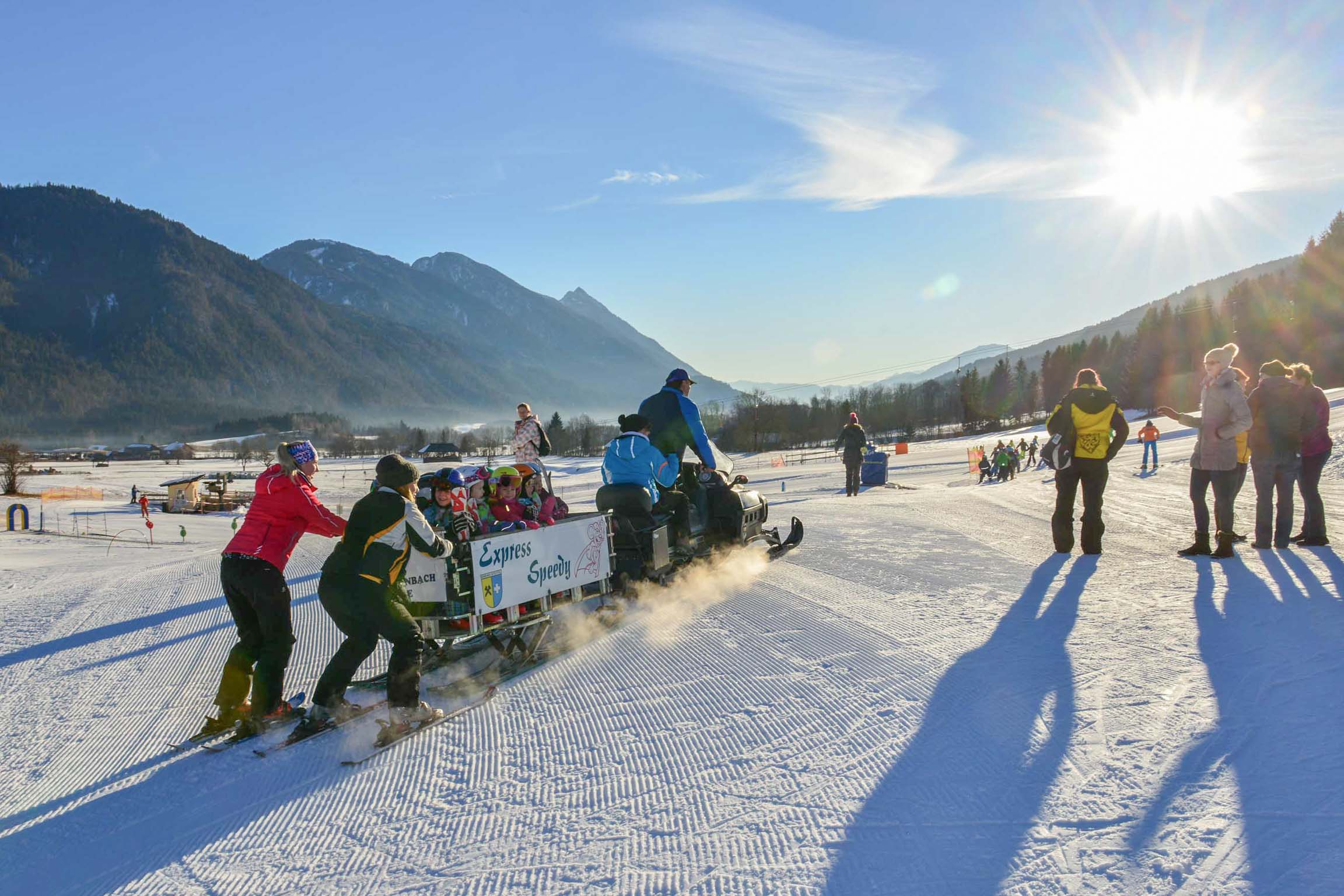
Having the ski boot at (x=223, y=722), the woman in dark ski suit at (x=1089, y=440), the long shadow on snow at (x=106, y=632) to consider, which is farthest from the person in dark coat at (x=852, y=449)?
the ski boot at (x=223, y=722)

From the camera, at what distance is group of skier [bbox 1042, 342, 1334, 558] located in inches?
280

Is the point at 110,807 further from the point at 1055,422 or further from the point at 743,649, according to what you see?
the point at 1055,422

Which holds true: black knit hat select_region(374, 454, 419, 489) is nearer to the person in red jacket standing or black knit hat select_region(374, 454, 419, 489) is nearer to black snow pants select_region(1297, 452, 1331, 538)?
the person in red jacket standing

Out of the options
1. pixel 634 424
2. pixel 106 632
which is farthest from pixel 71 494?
pixel 634 424

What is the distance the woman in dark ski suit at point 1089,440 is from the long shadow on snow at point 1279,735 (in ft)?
6.44

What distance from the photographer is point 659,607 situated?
701 centimetres

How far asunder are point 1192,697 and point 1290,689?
1.57 feet

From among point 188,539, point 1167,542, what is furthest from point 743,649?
point 188,539

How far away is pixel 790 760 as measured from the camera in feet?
12.2

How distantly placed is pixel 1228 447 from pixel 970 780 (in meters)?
5.58

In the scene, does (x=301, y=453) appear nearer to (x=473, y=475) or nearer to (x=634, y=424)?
(x=473, y=475)

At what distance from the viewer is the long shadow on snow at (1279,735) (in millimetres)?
2617

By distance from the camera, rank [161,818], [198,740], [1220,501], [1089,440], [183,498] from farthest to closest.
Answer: [183,498]
[1089,440]
[1220,501]
[198,740]
[161,818]

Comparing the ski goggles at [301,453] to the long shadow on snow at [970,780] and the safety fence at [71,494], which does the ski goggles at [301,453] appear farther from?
the safety fence at [71,494]
